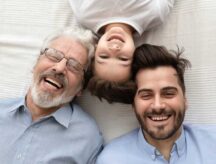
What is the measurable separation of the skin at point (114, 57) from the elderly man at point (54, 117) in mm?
132

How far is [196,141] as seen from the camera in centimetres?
155

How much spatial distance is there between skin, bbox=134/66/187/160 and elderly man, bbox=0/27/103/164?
0.95ft

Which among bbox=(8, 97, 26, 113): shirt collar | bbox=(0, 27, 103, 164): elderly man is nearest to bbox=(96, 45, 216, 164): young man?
bbox=(0, 27, 103, 164): elderly man

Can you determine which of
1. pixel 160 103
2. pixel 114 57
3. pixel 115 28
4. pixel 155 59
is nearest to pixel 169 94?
pixel 160 103

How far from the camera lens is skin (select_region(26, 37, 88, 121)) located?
1612 millimetres

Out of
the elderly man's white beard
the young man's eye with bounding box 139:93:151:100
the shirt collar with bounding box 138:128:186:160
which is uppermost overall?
the young man's eye with bounding box 139:93:151:100

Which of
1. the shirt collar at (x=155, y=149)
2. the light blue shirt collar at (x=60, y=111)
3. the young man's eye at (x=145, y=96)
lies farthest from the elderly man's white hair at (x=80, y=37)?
the shirt collar at (x=155, y=149)

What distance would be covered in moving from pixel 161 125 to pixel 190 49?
466mm

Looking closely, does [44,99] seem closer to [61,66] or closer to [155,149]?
[61,66]

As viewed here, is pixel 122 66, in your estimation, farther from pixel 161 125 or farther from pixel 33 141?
pixel 33 141

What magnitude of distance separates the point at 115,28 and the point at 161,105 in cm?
42

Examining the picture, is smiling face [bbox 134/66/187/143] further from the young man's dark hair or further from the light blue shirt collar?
the light blue shirt collar

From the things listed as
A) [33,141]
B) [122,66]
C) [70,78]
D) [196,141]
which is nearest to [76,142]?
[33,141]

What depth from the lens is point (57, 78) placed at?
161 centimetres
